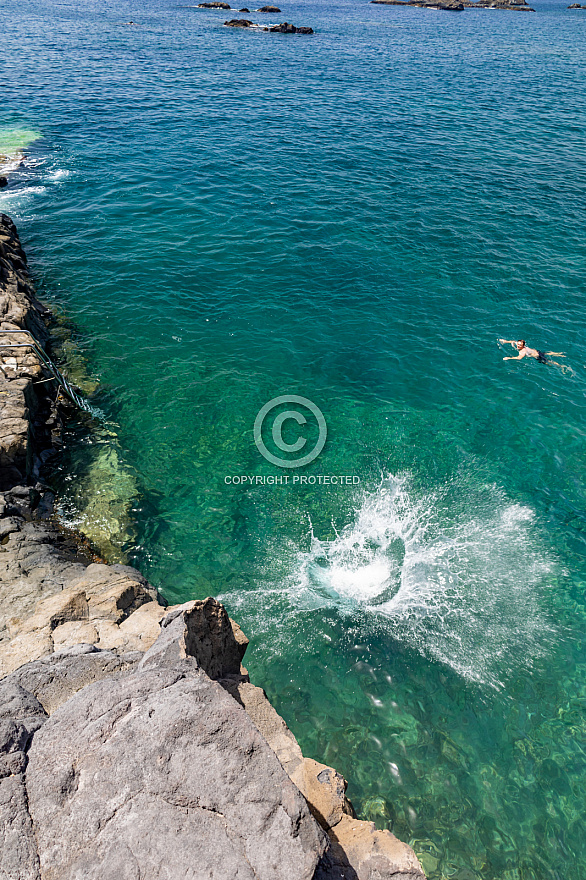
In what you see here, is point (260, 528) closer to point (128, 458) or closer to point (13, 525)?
point (128, 458)

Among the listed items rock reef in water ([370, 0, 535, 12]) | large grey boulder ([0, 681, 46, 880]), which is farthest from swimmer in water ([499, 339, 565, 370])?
rock reef in water ([370, 0, 535, 12])

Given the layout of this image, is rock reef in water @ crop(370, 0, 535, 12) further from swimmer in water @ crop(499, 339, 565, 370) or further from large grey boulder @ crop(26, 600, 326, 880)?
large grey boulder @ crop(26, 600, 326, 880)

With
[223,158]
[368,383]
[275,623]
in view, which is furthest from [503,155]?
[275,623]

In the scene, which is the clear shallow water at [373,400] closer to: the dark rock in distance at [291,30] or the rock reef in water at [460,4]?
the dark rock in distance at [291,30]

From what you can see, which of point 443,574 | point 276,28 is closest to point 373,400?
point 443,574

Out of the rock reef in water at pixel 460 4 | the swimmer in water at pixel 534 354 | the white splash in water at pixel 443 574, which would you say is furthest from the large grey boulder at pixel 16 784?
the rock reef in water at pixel 460 4

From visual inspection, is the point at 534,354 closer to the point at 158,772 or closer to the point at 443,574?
the point at 443,574
